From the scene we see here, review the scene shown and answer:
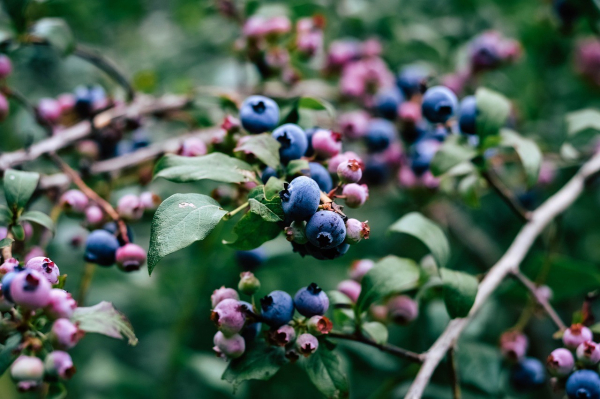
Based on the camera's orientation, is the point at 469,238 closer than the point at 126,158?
No

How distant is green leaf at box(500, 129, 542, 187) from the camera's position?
3.94 ft

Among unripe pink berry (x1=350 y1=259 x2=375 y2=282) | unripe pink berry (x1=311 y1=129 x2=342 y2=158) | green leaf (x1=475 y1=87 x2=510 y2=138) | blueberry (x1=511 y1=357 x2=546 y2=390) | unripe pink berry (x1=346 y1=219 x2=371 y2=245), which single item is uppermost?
green leaf (x1=475 y1=87 x2=510 y2=138)

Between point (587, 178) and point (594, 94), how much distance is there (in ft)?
3.59

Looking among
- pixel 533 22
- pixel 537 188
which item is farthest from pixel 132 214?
pixel 533 22

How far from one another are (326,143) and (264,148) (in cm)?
14

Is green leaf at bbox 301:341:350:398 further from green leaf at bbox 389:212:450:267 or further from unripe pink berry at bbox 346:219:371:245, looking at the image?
green leaf at bbox 389:212:450:267

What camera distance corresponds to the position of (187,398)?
214 cm

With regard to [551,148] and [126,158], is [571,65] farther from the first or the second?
[126,158]

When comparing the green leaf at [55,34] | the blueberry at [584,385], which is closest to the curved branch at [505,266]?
the blueberry at [584,385]

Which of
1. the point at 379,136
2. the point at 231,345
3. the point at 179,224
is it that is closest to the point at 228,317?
the point at 231,345

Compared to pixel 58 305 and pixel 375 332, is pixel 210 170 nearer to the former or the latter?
pixel 58 305

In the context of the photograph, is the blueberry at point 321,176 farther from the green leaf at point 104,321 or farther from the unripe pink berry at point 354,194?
the green leaf at point 104,321

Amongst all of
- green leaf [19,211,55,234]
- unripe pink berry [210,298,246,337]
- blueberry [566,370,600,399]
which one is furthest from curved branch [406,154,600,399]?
green leaf [19,211,55,234]

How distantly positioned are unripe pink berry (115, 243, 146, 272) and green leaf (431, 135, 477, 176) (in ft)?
2.21
